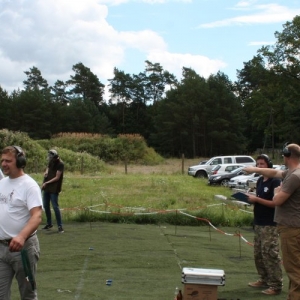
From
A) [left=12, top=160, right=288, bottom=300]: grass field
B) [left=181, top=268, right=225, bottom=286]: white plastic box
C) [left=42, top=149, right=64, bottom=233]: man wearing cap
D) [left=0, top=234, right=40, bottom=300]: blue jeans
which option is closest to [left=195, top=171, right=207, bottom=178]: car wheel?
[left=12, top=160, right=288, bottom=300]: grass field

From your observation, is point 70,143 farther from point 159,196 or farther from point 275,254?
point 275,254

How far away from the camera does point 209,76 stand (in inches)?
3204

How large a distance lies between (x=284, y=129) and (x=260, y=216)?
49082 mm

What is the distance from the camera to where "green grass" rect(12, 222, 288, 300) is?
686 cm

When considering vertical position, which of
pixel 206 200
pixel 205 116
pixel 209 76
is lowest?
pixel 206 200

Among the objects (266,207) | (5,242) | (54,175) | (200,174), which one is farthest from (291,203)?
Answer: (200,174)

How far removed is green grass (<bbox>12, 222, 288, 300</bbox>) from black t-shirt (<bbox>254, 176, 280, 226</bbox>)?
0.88m

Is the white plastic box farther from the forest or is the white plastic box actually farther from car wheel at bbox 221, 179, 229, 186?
the forest

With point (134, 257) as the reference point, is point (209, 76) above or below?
above

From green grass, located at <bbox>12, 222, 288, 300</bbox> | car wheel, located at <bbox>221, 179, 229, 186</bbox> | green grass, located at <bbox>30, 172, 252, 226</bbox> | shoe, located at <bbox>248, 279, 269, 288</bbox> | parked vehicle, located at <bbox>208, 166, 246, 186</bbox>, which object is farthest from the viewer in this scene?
parked vehicle, located at <bbox>208, 166, 246, 186</bbox>

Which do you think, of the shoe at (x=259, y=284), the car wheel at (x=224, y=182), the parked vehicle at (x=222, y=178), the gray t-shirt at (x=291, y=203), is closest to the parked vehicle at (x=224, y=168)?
the parked vehicle at (x=222, y=178)

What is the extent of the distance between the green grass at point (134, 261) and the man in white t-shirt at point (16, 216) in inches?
66.5

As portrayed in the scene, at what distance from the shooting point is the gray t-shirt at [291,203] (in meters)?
5.79

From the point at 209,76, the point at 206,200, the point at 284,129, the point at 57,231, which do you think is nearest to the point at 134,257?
the point at 57,231
